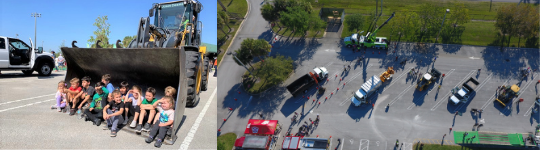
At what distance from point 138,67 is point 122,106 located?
1.23 meters

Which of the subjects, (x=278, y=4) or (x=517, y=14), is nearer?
(x=517, y=14)

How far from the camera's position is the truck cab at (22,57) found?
41.6ft

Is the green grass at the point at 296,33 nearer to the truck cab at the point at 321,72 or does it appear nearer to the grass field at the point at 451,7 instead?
the grass field at the point at 451,7

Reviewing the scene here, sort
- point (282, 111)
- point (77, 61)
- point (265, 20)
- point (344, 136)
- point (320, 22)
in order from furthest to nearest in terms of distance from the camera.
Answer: point (265, 20)
point (320, 22)
point (282, 111)
point (344, 136)
point (77, 61)

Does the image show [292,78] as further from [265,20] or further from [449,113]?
[449,113]

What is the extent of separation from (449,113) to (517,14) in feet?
31.4

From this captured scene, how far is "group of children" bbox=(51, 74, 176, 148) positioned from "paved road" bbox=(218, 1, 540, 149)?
876 cm

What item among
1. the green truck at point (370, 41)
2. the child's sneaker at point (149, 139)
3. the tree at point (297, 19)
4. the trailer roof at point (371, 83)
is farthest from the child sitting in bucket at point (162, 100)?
the green truck at point (370, 41)

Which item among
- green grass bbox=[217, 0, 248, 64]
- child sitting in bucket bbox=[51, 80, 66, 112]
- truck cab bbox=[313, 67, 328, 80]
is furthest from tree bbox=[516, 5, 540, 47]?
child sitting in bucket bbox=[51, 80, 66, 112]

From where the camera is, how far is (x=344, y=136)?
1373 centimetres

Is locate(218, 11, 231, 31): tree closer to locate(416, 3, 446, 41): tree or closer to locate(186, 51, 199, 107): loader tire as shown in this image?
locate(186, 51, 199, 107): loader tire

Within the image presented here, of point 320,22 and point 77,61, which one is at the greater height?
point 320,22

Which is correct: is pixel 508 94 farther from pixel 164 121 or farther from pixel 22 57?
pixel 22 57

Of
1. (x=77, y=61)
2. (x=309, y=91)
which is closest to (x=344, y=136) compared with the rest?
(x=309, y=91)
